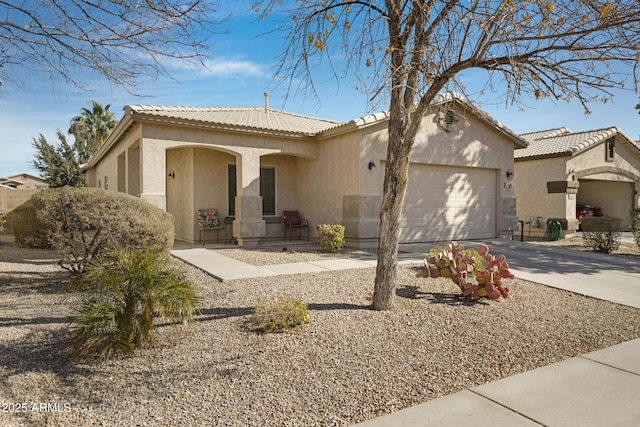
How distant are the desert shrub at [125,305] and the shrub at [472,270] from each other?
3.65 metres

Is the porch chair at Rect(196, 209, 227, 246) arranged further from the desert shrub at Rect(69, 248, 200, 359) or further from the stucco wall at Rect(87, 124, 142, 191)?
the desert shrub at Rect(69, 248, 200, 359)

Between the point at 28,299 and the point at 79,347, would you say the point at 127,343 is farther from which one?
the point at 28,299

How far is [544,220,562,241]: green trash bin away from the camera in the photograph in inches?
604

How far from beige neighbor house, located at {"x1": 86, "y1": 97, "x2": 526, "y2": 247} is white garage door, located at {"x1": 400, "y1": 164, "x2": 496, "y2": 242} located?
0.11 ft

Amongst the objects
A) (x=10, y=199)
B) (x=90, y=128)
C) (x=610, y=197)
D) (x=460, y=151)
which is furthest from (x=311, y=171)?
(x=90, y=128)

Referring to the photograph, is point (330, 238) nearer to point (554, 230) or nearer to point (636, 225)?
point (636, 225)

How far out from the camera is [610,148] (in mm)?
18031

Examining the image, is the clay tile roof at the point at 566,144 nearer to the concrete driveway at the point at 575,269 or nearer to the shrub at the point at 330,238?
the concrete driveway at the point at 575,269

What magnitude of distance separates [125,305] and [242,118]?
36.3ft

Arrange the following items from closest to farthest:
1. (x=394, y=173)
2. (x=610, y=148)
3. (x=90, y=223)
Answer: (x=394, y=173) → (x=90, y=223) → (x=610, y=148)

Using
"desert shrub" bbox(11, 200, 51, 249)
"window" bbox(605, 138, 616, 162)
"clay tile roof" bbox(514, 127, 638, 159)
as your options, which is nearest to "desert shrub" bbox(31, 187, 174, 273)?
"desert shrub" bbox(11, 200, 51, 249)

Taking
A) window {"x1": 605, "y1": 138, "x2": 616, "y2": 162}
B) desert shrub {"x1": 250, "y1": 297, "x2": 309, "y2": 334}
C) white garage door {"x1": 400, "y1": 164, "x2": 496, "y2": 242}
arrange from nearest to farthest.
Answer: desert shrub {"x1": 250, "y1": 297, "x2": 309, "y2": 334}, white garage door {"x1": 400, "y1": 164, "x2": 496, "y2": 242}, window {"x1": 605, "y1": 138, "x2": 616, "y2": 162}

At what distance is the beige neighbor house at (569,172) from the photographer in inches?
648

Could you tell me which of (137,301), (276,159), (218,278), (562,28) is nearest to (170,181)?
(276,159)
